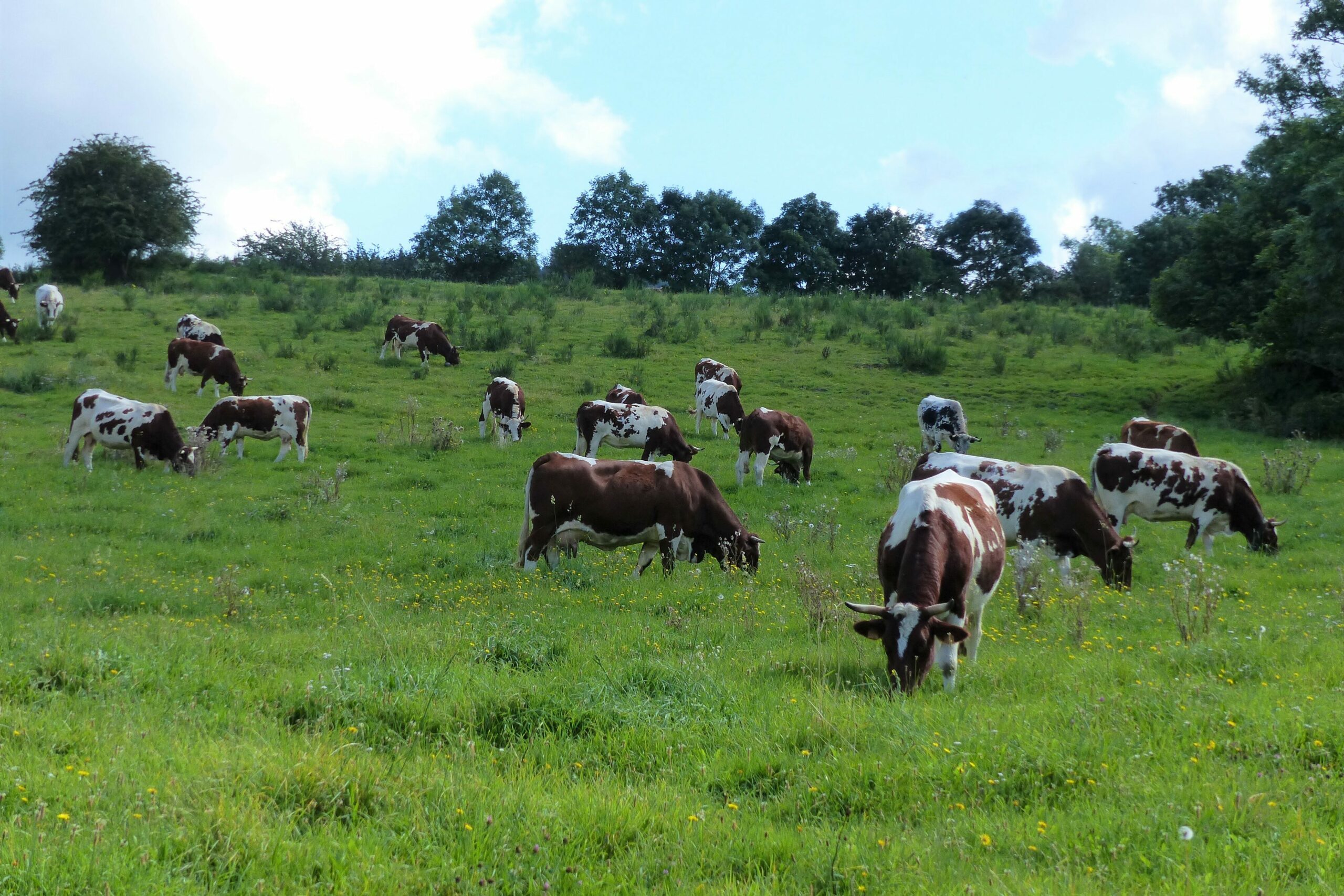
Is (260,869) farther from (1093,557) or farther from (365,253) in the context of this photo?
(365,253)

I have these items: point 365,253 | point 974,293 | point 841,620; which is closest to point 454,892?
point 841,620

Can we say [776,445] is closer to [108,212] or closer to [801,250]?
[108,212]

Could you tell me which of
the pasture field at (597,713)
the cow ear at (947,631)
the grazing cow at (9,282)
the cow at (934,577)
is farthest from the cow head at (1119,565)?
the grazing cow at (9,282)

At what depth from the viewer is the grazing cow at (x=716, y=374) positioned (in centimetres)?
2817

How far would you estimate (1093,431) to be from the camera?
974 inches

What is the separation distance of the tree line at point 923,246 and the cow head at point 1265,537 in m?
10.4

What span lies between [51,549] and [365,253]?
65.8m

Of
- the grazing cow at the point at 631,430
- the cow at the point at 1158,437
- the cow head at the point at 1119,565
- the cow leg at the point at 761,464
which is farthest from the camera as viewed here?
the grazing cow at the point at 631,430

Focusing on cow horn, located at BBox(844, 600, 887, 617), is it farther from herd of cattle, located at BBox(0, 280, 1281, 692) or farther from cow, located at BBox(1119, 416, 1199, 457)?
cow, located at BBox(1119, 416, 1199, 457)

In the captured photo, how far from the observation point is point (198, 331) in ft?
98.4

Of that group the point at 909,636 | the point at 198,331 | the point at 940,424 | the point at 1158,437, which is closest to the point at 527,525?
the point at 909,636

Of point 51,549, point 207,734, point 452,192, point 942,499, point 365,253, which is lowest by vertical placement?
point 51,549

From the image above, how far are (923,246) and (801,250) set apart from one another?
907 cm

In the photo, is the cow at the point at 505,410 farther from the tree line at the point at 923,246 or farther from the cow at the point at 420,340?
the tree line at the point at 923,246
